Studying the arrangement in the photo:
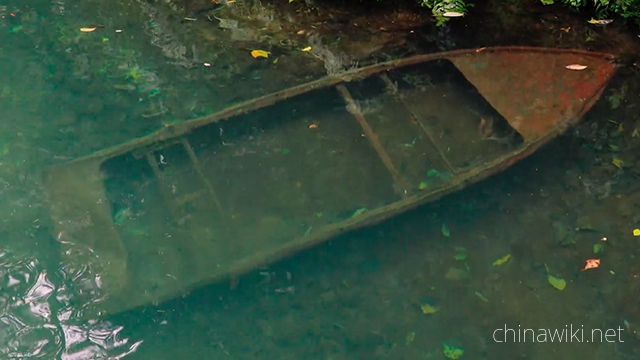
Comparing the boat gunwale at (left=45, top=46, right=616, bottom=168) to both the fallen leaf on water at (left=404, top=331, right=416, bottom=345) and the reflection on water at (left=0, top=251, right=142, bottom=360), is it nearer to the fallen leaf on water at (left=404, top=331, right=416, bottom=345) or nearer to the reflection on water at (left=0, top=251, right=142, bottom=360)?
the reflection on water at (left=0, top=251, right=142, bottom=360)

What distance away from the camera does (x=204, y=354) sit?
14.9 ft

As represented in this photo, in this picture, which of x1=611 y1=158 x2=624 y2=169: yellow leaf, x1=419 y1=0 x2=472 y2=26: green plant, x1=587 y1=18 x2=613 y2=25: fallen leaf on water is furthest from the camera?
x1=419 y1=0 x2=472 y2=26: green plant

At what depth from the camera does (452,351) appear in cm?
457

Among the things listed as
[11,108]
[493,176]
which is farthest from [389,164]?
[11,108]

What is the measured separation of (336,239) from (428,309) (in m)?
0.86

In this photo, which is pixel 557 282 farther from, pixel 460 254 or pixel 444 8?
pixel 444 8

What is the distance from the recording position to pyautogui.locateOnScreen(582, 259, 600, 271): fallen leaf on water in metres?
4.99

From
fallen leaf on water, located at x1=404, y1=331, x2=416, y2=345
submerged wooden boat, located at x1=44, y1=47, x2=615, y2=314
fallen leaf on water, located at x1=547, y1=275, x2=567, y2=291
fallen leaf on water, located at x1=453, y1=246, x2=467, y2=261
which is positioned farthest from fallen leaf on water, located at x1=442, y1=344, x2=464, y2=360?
submerged wooden boat, located at x1=44, y1=47, x2=615, y2=314

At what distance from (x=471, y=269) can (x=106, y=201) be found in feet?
9.30

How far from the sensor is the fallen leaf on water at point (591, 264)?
4992 mm

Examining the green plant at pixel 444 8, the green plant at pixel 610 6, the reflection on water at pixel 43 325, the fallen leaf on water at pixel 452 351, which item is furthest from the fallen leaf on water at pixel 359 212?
the green plant at pixel 610 6

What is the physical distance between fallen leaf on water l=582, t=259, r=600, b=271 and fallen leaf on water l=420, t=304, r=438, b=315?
3.91 ft

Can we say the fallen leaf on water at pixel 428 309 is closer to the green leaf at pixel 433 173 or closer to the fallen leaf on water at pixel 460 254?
the fallen leaf on water at pixel 460 254

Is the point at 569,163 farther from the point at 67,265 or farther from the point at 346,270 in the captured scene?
the point at 67,265
